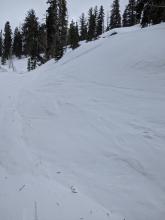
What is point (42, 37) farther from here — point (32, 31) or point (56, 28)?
point (56, 28)

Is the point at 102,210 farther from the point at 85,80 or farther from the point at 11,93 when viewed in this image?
the point at 11,93

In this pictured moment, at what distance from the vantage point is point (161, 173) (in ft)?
16.6

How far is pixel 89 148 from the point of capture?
630 centimetres

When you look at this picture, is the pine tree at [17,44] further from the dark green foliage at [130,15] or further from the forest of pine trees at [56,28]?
the dark green foliage at [130,15]

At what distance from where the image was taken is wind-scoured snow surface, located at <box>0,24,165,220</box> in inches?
177

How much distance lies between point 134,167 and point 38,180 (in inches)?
88.0

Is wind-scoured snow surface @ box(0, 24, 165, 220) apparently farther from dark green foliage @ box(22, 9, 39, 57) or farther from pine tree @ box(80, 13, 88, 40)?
pine tree @ box(80, 13, 88, 40)

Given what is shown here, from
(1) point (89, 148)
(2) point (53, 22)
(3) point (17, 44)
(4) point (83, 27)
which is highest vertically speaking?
(4) point (83, 27)

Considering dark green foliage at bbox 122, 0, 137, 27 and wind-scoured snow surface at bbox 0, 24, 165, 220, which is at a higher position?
dark green foliage at bbox 122, 0, 137, 27

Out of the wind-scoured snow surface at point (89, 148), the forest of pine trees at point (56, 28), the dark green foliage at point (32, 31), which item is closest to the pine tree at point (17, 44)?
the forest of pine trees at point (56, 28)

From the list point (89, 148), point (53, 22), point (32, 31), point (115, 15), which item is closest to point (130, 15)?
point (115, 15)

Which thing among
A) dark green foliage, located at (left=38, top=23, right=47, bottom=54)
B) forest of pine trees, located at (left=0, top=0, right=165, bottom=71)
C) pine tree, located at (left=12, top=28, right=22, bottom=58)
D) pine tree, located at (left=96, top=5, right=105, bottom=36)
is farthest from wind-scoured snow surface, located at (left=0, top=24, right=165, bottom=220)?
pine tree, located at (left=12, top=28, right=22, bottom=58)

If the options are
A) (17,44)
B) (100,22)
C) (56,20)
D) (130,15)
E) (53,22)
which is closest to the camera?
(56,20)

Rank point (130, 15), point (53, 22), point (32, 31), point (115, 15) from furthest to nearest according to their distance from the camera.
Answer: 1. point (130, 15)
2. point (115, 15)
3. point (32, 31)
4. point (53, 22)
